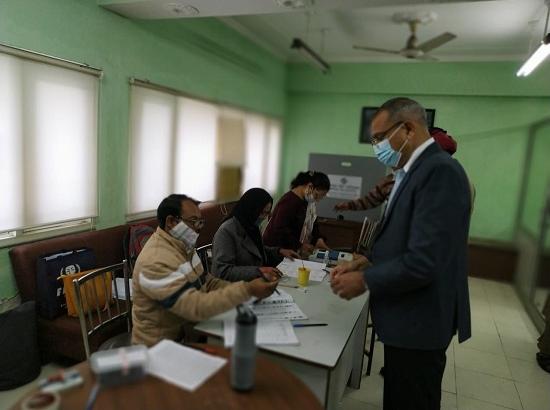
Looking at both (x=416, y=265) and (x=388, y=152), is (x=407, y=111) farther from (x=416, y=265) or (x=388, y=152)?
(x=416, y=265)

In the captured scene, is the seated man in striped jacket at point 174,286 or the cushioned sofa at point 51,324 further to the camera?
the cushioned sofa at point 51,324

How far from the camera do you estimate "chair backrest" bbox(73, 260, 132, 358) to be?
1.99 metres

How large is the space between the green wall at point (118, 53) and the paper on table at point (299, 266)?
1711 millimetres

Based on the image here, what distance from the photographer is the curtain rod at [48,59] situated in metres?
2.27

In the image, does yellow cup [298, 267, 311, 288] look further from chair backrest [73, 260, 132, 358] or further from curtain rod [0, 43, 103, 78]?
curtain rod [0, 43, 103, 78]

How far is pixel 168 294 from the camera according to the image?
140 cm

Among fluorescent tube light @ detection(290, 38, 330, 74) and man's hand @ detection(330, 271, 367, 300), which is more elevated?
fluorescent tube light @ detection(290, 38, 330, 74)

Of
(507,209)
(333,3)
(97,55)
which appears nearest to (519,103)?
(507,209)

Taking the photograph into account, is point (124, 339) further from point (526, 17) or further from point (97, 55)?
point (526, 17)

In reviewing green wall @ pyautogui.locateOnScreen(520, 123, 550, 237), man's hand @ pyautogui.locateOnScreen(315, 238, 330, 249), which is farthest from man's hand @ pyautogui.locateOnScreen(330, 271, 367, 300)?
green wall @ pyautogui.locateOnScreen(520, 123, 550, 237)

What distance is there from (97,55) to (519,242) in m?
5.30

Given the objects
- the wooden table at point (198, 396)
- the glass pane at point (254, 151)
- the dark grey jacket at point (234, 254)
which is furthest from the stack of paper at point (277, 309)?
the glass pane at point (254, 151)

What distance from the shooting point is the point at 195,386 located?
3.56 feet

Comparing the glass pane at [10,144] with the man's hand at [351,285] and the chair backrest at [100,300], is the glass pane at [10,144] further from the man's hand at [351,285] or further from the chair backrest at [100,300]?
the man's hand at [351,285]
